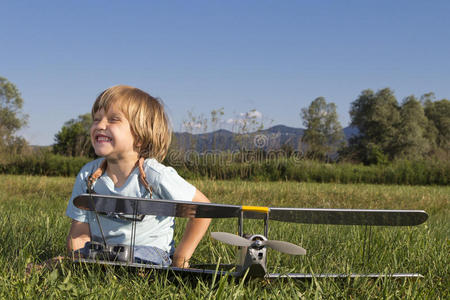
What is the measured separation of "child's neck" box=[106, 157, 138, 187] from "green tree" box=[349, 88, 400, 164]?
4548 centimetres

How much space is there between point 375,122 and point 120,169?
5430 centimetres

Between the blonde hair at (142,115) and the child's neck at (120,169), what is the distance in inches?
3.6

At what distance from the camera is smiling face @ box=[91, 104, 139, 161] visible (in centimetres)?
261

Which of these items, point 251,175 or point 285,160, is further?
point 285,160

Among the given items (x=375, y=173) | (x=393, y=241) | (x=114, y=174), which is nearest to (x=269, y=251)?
(x=393, y=241)

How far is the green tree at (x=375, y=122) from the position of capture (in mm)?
49031

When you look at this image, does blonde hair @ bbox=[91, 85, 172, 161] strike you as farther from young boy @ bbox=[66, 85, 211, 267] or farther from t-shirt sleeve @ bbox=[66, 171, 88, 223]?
t-shirt sleeve @ bbox=[66, 171, 88, 223]

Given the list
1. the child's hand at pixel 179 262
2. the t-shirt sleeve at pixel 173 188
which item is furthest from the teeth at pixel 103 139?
the child's hand at pixel 179 262

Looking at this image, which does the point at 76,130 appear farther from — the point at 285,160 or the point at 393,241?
the point at 393,241

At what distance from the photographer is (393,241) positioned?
3.41m

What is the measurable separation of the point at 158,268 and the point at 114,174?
0.87 m

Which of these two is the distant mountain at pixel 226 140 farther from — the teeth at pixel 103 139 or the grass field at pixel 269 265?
the teeth at pixel 103 139

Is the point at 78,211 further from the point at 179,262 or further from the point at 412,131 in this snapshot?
the point at 412,131

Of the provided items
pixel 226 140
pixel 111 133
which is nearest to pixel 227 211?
pixel 111 133
